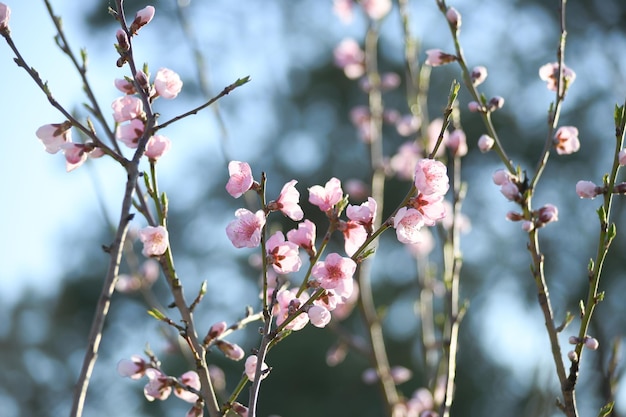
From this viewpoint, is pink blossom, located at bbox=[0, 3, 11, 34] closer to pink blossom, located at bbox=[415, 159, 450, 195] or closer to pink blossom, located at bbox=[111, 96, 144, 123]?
pink blossom, located at bbox=[111, 96, 144, 123]

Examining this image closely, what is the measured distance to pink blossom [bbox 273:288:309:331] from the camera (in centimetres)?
81

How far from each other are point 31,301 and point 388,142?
5.07 m

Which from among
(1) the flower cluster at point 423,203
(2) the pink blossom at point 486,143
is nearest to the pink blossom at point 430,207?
(1) the flower cluster at point 423,203

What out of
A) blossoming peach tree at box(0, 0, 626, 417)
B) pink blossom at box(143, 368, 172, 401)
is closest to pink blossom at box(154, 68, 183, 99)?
blossoming peach tree at box(0, 0, 626, 417)

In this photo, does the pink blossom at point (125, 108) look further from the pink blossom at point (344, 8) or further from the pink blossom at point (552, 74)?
the pink blossom at point (344, 8)

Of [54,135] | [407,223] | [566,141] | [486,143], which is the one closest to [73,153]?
[54,135]

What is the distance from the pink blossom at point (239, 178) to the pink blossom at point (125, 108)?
0.14 metres

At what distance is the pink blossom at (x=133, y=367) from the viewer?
92cm

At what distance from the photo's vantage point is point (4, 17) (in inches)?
33.2

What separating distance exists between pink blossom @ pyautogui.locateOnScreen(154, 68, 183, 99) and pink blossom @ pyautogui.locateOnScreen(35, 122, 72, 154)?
11cm

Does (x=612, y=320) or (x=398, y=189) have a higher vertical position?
(x=398, y=189)

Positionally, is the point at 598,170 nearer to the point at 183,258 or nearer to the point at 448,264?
the point at 183,258

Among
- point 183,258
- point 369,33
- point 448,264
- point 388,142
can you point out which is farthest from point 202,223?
point 448,264

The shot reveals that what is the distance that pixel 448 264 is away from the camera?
1.27 meters
